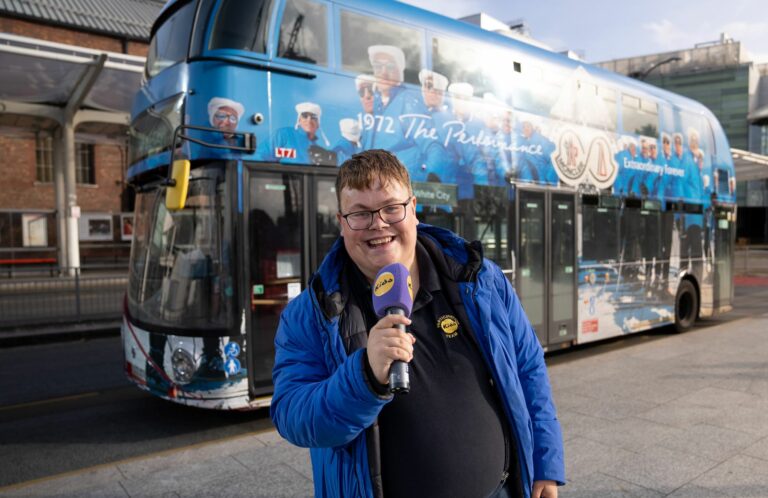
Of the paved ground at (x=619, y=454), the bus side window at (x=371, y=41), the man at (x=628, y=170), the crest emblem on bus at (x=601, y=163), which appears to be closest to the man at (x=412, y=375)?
the paved ground at (x=619, y=454)

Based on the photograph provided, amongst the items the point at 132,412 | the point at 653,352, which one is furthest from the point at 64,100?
the point at 653,352

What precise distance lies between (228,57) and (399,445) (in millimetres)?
4280

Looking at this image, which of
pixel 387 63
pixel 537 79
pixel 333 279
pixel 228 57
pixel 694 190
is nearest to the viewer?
pixel 333 279

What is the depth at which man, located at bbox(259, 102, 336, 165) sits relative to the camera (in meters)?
5.41

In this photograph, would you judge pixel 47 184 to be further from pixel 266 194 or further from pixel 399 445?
pixel 399 445

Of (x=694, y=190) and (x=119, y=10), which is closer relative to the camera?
(x=694, y=190)

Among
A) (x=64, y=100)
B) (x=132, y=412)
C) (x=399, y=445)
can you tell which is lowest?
(x=132, y=412)

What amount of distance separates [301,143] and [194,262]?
4.83 feet

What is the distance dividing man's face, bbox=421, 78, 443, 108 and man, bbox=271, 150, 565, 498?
15.4 ft

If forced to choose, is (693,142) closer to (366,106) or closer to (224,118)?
(366,106)

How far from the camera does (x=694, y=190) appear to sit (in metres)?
10.4

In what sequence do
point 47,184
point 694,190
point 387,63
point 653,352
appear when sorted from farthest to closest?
point 47,184, point 694,190, point 653,352, point 387,63

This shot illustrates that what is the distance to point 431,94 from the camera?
6531mm

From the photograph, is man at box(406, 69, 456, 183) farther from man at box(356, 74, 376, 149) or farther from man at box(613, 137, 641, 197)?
man at box(613, 137, 641, 197)
